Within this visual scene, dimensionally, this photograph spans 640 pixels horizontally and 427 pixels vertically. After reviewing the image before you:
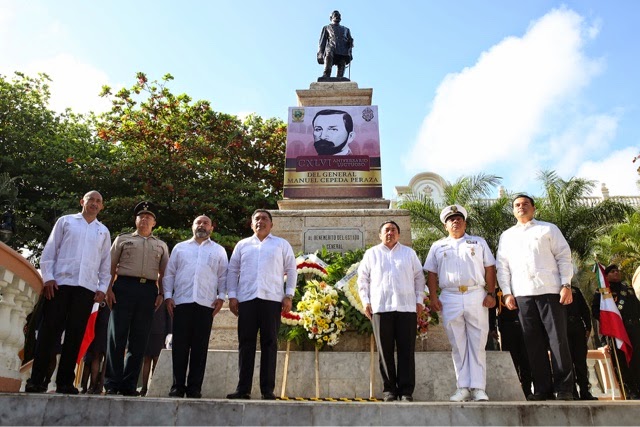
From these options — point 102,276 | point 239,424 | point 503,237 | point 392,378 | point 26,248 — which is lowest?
point 239,424

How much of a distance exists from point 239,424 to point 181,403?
43cm

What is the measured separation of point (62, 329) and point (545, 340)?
14.6 feet

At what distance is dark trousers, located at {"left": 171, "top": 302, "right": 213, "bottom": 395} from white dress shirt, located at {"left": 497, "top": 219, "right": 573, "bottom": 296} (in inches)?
114

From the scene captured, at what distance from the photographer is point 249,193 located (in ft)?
52.6

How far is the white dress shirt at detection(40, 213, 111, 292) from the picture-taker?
16.2 feet

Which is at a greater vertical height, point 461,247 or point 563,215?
point 563,215

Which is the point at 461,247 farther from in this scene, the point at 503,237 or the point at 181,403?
the point at 181,403

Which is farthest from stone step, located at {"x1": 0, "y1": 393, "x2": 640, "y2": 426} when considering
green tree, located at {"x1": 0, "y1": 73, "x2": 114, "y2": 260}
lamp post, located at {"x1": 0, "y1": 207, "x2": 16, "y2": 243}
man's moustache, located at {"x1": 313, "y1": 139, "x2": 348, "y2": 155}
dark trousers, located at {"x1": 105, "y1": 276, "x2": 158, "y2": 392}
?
A: green tree, located at {"x1": 0, "y1": 73, "x2": 114, "y2": 260}

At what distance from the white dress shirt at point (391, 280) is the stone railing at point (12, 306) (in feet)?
10.1

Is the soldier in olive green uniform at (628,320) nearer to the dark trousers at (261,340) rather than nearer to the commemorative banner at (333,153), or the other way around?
the commemorative banner at (333,153)

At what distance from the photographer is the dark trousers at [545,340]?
4.65m

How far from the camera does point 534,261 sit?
492 cm

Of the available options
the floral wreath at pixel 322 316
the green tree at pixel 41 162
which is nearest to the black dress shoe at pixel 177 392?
the floral wreath at pixel 322 316

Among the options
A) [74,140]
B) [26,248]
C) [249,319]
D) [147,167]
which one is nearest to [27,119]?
[74,140]
